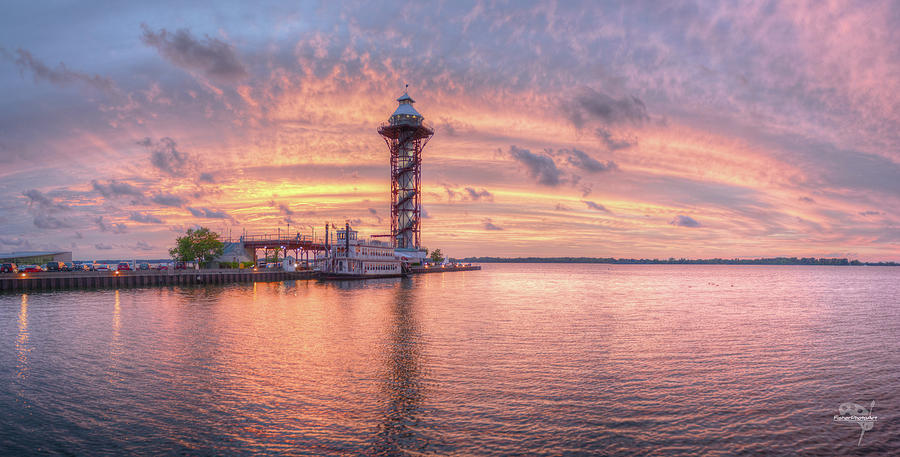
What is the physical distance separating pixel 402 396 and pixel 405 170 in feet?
401

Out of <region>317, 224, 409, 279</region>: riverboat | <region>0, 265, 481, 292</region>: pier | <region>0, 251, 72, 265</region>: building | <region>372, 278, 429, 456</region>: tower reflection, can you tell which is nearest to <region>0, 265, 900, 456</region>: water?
<region>372, 278, 429, 456</region>: tower reflection

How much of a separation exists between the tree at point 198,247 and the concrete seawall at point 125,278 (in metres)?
18.0

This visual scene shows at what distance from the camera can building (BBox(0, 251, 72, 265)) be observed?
10854 centimetres

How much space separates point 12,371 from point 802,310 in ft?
209

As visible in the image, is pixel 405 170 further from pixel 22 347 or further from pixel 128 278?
pixel 22 347

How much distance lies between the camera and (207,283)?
8775 centimetres

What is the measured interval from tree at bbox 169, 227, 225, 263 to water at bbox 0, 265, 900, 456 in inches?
2919

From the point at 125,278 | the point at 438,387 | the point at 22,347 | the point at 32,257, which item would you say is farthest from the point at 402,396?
the point at 32,257

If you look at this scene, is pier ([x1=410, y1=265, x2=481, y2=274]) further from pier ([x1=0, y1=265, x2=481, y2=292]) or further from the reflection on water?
the reflection on water

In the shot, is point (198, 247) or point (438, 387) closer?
point (438, 387)

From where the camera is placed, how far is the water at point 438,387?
1361cm

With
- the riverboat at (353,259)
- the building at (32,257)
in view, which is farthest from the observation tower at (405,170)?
the building at (32,257)

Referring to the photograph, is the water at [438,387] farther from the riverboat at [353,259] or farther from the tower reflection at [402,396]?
the riverboat at [353,259]

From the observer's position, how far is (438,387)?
61.9ft
